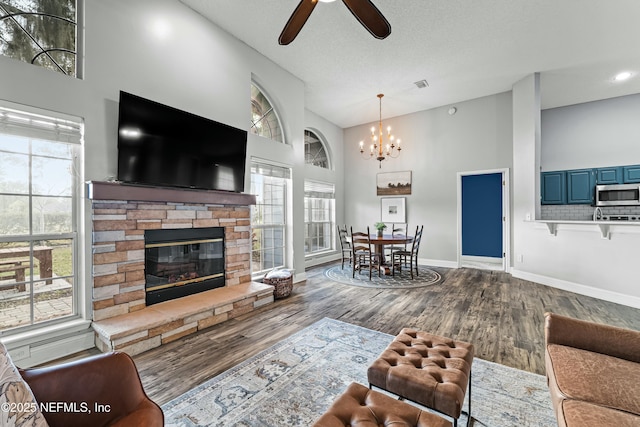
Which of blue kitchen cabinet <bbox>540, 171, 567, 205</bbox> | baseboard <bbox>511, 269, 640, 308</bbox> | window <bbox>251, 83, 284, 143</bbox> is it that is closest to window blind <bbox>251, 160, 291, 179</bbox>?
window <bbox>251, 83, 284, 143</bbox>

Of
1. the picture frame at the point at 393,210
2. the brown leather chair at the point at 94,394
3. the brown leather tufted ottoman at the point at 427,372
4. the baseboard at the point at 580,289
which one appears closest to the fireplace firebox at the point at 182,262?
the brown leather chair at the point at 94,394

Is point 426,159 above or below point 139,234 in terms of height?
above

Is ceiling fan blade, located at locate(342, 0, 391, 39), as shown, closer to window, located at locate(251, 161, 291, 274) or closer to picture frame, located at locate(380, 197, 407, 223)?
window, located at locate(251, 161, 291, 274)

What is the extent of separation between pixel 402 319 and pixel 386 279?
1858mm

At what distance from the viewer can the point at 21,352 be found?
218 cm

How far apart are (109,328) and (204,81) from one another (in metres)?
2.90

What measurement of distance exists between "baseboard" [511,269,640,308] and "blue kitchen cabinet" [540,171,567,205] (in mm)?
2055

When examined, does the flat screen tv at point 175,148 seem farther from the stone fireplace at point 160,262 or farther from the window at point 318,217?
the window at point 318,217

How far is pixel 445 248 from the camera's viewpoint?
247 inches

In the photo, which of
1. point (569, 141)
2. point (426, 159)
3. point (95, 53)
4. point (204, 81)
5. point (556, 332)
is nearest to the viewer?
point (556, 332)

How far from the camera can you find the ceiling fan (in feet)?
6.85

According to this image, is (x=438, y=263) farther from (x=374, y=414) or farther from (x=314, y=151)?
(x=374, y=414)

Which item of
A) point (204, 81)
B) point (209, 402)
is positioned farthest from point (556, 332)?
point (204, 81)

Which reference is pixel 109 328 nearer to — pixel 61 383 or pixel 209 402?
pixel 209 402
